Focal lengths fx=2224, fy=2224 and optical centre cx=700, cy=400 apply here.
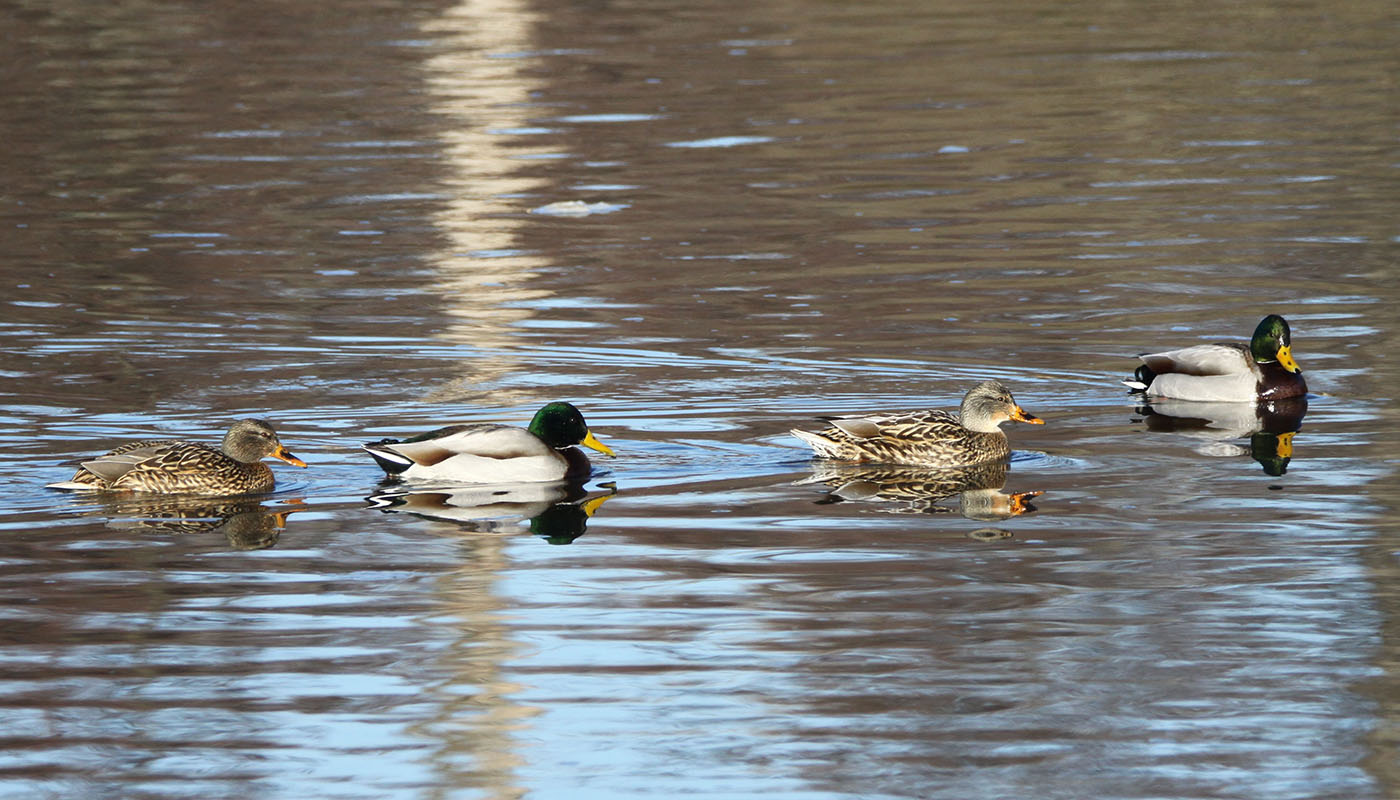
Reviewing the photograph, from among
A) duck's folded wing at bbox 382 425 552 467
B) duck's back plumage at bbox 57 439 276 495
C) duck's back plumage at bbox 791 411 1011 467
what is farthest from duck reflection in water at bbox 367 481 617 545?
duck's back plumage at bbox 791 411 1011 467

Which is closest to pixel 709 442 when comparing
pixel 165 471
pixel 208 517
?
pixel 208 517

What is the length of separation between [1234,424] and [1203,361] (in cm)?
60

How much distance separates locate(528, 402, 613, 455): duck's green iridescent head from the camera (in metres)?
12.2

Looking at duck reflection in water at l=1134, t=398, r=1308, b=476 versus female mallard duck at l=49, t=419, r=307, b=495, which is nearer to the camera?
female mallard duck at l=49, t=419, r=307, b=495

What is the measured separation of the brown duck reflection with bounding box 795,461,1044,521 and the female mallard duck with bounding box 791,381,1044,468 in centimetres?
6

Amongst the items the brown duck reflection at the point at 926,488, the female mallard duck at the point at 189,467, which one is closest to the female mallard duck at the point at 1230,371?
the brown duck reflection at the point at 926,488

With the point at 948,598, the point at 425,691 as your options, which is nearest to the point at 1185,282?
the point at 948,598

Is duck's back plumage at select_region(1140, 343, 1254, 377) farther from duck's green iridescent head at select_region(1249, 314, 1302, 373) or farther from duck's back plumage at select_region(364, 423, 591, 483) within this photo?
duck's back plumage at select_region(364, 423, 591, 483)

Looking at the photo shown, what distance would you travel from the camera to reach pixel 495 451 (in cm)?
1203

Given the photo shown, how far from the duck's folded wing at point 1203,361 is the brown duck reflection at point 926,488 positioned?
215 cm

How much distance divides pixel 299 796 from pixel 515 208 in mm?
16693

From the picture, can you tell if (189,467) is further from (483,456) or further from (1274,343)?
(1274,343)

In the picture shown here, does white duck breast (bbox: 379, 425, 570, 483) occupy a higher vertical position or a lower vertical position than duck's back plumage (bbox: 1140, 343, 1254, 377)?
lower

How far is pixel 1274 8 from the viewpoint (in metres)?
41.1
